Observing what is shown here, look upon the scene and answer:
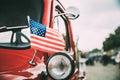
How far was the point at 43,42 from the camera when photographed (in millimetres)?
4293

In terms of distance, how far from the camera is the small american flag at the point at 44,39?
422 cm

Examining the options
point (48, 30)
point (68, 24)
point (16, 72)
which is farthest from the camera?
point (68, 24)

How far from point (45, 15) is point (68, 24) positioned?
0.93 m

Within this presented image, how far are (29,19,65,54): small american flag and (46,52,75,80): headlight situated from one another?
0.77 feet

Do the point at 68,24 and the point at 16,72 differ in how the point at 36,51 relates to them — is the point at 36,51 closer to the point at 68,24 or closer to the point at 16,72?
the point at 16,72

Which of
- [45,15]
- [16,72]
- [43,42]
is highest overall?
[45,15]

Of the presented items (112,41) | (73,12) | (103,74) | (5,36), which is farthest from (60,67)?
(112,41)

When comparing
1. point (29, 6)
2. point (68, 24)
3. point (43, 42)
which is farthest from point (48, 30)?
point (68, 24)

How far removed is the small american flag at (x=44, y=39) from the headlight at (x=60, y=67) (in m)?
0.24

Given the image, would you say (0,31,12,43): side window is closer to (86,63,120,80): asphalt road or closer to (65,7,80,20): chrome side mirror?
(65,7,80,20): chrome side mirror

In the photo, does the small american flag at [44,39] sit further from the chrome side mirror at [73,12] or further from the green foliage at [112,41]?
the green foliage at [112,41]

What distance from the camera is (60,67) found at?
4.04 m

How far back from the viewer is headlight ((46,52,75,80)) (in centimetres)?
404

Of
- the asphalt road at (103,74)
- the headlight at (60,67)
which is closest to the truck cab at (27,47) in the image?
the headlight at (60,67)
